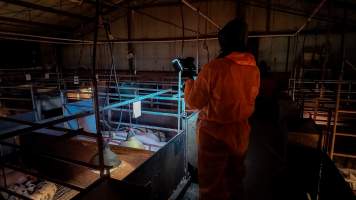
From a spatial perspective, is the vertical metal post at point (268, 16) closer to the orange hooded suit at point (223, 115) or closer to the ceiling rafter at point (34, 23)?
the orange hooded suit at point (223, 115)

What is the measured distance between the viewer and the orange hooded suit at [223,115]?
1666 mm

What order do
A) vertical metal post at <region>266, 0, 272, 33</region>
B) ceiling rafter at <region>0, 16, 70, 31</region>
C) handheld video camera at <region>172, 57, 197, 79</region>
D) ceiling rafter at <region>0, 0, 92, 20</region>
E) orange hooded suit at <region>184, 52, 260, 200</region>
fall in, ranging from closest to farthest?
orange hooded suit at <region>184, 52, 260, 200</region> → handheld video camera at <region>172, 57, 197, 79</region> → ceiling rafter at <region>0, 0, 92, 20</region> → vertical metal post at <region>266, 0, 272, 33</region> → ceiling rafter at <region>0, 16, 70, 31</region>

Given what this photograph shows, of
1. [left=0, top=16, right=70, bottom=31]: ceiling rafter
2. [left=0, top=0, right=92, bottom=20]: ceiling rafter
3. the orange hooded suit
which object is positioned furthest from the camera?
[left=0, top=16, right=70, bottom=31]: ceiling rafter

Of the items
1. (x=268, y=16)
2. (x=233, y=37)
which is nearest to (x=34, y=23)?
(x=268, y=16)

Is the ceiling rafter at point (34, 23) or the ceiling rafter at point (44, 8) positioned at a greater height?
the ceiling rafter at point (44, 8)

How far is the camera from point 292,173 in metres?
2.20

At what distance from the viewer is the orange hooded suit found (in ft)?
5.47

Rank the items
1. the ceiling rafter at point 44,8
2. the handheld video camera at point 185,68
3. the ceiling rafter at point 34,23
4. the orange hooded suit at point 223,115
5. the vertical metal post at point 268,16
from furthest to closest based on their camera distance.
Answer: the ceiling rafter at point 34,23 < the vertical metal post at point 268,16 < the ceiling rafter at point 44,8 < the handheld video camera at point 185,68 < the orange hooded suit at point 223,115

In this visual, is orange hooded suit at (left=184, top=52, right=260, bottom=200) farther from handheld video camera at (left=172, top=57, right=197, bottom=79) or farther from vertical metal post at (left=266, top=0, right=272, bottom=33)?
vertical metal post at (left=266, top=0, right=272, bottom=33)

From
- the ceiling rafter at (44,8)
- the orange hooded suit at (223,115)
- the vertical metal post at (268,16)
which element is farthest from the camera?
the vertical metal post at (268,16)

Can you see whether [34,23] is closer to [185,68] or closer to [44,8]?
[44,8]

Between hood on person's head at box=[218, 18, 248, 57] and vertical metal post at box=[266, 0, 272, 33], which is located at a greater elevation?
vertical metal post at box=[266, 0, 272, 33]

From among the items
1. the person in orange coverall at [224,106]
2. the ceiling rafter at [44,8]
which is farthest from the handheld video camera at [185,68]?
the ceiling rafter at [44,8]

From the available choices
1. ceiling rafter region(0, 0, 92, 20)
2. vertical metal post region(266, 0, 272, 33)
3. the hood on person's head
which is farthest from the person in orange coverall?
ceiling rafter region(0, 0, 92, 20)
